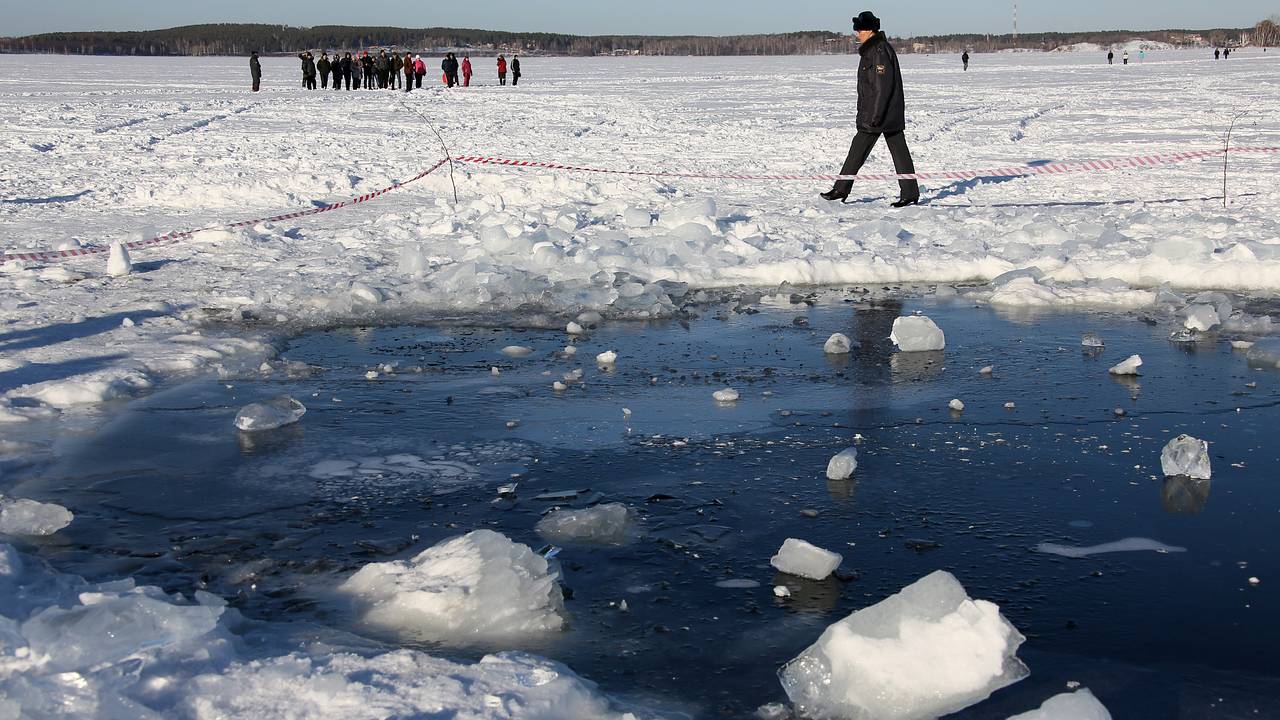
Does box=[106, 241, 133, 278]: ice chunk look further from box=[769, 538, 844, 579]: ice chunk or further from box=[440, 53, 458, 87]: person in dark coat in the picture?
box=[440, 53, 458, 87]: person in dark coat

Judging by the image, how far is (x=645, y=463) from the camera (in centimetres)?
489

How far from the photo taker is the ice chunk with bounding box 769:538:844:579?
376 cm

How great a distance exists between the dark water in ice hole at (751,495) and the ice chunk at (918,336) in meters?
0.15

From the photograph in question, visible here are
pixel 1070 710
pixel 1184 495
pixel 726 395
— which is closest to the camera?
pixel 1070 710

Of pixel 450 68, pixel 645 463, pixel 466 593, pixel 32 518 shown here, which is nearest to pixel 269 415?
pixel 32 518

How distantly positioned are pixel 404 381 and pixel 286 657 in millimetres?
3085

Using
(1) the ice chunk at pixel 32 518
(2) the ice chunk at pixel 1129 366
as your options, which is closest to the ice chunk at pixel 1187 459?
(2) the ice chunk at pixel 1129 366

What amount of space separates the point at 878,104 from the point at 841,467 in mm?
7692

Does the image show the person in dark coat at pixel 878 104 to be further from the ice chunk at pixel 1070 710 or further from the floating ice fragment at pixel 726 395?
the ice chunk at pixel 1070 710

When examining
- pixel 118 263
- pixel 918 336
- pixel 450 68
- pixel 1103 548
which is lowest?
pixel 1103 548

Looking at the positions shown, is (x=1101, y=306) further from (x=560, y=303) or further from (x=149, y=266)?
(x=149, y=266)

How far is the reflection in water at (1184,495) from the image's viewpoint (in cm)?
433

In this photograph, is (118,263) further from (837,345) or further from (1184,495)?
(1184,495)

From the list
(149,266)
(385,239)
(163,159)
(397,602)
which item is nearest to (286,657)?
(397,602)
